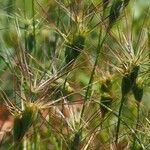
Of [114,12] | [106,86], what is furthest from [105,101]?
[114,12]

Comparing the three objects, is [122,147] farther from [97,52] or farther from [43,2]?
[43,2]

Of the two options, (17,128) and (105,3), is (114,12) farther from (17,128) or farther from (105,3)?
(17,128)

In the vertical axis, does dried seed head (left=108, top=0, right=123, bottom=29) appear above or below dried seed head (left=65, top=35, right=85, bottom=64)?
above

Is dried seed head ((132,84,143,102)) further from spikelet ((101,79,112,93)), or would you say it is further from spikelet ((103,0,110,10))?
spikelet ((103,0,110,10))

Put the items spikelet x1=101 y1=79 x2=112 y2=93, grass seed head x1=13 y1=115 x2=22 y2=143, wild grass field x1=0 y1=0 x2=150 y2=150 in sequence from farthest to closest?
spikelet x1=101 y1=79 x2=112 y2=93, wild grass field x1=0 y1=0 x2=150 y2=150, grass seed head x1=13 y1=115 x2=22 y2=143

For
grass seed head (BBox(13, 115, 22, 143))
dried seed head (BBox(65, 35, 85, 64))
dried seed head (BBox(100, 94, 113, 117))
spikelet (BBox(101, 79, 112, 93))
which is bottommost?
grass seed head (BBox(13, 115, 22, 143))

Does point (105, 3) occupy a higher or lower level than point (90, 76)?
higher

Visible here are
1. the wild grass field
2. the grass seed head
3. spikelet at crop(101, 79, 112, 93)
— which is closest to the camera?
the grass seed head

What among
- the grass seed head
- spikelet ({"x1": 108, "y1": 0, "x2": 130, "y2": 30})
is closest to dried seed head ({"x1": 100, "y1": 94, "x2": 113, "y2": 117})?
spikelet ({"x1": 108, "y1": 0, "x2": 130, "y2": 30})

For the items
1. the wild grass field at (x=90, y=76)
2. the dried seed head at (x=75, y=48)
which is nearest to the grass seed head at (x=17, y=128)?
the wild grass field at (x=90, y=76)
